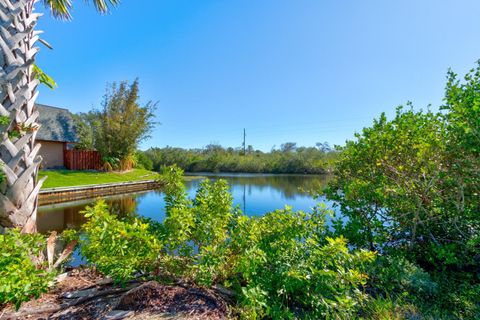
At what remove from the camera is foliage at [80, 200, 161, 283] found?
1.67 metres

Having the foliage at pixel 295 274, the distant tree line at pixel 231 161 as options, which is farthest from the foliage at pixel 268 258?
the distant tree line at pixel 231 161

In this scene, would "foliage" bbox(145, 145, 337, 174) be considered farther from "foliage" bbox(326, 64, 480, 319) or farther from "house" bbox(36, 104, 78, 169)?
"foliage" bbox(326, 64, 480, 319)

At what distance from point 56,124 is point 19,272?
19252 millimetres

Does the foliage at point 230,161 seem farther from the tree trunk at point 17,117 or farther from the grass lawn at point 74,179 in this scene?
the tree trunk at point 17,117

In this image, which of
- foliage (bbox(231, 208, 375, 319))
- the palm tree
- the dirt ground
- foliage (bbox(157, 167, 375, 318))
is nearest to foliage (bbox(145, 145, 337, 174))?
foliage (bbox(157, 167, 375, 318))

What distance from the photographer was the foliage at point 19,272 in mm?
1439

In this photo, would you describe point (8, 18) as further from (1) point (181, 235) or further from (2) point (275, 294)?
(2) point (275, 294)

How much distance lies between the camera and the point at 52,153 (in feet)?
49.2

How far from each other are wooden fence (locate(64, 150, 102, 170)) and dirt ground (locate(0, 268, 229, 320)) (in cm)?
1649

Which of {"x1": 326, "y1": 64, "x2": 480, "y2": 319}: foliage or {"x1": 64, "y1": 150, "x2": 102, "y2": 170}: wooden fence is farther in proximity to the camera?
{"x1": 64, "y1": 150, "x2": 102, "y2": 170}: wooden fence

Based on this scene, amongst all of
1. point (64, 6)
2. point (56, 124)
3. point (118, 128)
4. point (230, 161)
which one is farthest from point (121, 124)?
point (230, 161)

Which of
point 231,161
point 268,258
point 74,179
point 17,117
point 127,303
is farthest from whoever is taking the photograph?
point 231,161

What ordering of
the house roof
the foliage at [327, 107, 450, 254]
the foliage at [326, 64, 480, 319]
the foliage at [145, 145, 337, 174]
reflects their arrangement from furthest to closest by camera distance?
the foliage at [145, 145, 337, 174]
the house roof
the foliage at [327, 107, 450, 254]
the foliage at [326, 64, 480, 319]

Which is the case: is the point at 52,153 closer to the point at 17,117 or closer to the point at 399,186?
the point at 17,117
